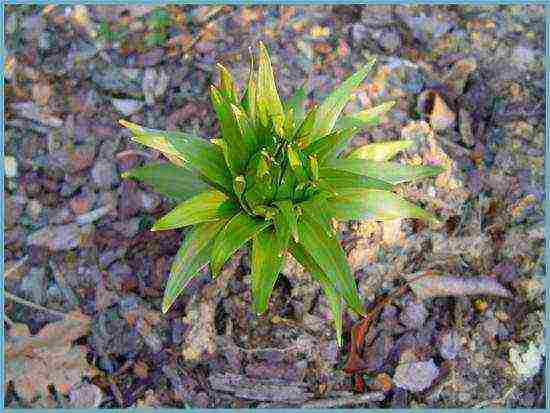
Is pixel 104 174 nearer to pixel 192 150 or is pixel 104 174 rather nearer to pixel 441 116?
pixel 192 150

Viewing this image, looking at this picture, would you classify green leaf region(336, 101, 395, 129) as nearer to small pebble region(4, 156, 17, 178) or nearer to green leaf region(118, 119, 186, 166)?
green leaf region(118, 119, 186, 166)

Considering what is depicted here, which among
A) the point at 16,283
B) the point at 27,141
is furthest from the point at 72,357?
the point at 27,141

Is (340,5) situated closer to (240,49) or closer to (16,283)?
(240,49)

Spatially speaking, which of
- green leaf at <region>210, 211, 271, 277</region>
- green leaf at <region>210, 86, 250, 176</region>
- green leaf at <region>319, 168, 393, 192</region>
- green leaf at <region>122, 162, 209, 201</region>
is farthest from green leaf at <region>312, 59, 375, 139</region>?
green leaf at <region>122, 162, 209, 201</region>

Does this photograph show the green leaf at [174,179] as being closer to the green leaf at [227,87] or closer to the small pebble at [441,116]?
the green leaf at [227,87]

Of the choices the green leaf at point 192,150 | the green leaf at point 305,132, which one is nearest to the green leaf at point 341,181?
the green leaf at point 305,132

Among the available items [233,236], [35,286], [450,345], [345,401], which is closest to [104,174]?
[35,286]
